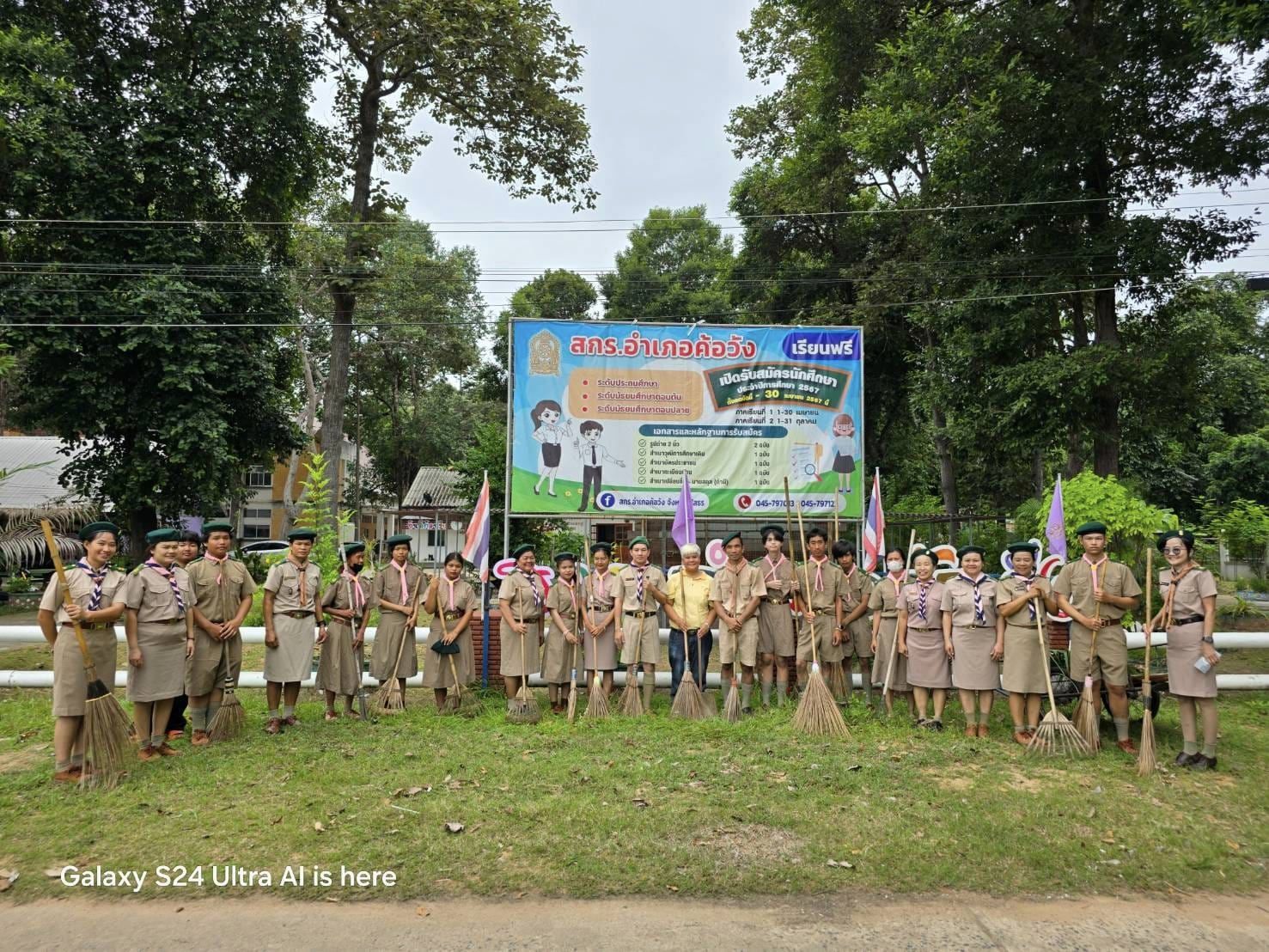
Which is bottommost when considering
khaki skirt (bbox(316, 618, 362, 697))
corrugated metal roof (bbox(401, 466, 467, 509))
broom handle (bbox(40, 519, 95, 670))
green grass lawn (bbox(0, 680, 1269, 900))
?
green grass lawn (bbox(0, 680, 1269, 900))

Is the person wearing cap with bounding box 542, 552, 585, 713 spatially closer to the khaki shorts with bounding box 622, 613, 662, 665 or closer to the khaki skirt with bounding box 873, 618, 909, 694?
the khaki shorts with bounding box 622, 613, 662, 665

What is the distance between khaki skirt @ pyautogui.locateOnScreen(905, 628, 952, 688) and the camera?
22.8ft

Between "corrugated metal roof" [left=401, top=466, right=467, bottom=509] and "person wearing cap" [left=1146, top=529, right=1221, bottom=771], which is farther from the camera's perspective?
"corrugated metal roof" [left=401, top=466, right=467, bottom=509]

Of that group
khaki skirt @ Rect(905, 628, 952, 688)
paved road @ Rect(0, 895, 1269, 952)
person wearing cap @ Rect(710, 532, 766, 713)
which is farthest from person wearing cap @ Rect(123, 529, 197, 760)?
khaki skirt @ Rect(905, 628, 952, 688)

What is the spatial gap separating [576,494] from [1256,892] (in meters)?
7.75

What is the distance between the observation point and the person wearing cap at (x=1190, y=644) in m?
5.85

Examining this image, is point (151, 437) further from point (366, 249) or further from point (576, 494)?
point (576, 494)

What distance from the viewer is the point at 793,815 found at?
4.87 meters

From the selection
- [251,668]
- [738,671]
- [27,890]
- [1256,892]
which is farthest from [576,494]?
[1256,892]

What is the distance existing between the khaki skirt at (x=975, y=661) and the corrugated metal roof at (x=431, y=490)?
28.4m

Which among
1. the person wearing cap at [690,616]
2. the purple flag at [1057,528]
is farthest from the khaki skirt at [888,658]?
the purple flag at [1057,528]

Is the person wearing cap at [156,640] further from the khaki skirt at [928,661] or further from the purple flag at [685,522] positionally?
the khaki skirt at [928,661]

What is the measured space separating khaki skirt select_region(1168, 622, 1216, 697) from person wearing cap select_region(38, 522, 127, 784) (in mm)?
8188

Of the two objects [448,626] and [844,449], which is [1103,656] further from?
[448,626]
